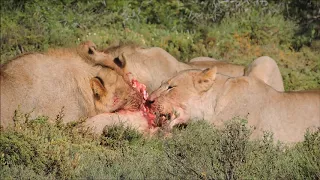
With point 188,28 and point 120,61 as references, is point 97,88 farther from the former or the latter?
point 188,28

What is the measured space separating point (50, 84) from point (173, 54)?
4.85m

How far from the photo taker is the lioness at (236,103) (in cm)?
1110

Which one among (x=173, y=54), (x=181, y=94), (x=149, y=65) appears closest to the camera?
(x=181, y=94)

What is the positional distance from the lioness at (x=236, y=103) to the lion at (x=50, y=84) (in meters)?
0.86

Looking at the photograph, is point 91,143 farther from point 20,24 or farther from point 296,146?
point 20,24

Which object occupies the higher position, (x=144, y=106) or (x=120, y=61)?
(x=120, y=61)

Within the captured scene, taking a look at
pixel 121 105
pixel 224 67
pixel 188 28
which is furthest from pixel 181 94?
pixel 188 28

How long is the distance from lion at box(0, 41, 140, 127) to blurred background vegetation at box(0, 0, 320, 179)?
326 millimetres

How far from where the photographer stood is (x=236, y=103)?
36.8 ft

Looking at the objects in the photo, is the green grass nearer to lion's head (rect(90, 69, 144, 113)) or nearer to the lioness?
the lioness

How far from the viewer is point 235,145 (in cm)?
824

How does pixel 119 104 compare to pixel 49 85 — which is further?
pixel 119 104

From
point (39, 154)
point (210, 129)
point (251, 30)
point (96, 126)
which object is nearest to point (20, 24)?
point (251, 30)

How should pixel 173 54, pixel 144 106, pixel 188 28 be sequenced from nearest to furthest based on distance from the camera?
pixel 144 106
pixel 173 54
pixel 188 28
